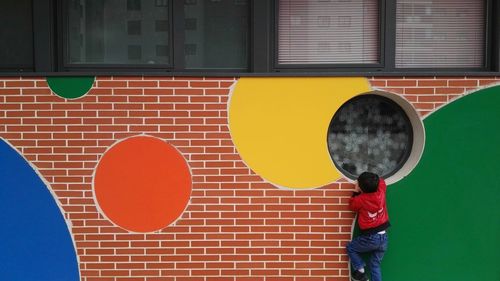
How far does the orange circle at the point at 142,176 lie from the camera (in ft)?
15.7

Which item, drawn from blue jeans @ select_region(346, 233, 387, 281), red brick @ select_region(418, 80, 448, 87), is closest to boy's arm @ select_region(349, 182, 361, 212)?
blue jeans @ select_region(346, 233, 387, 281)

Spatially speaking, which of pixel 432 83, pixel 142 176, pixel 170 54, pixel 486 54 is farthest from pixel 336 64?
pixel 142 176

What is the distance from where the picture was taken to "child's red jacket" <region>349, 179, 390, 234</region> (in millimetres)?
4578

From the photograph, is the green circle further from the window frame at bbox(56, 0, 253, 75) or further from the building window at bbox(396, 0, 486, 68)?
the building window at bbox(396, 0, 486, 68)

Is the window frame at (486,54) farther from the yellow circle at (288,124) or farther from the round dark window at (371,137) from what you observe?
the yellow circle at (288,124)

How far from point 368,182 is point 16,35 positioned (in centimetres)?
325

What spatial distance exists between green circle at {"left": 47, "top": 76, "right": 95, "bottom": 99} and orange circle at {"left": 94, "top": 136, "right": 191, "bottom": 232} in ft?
1.78

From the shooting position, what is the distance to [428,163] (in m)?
4.80

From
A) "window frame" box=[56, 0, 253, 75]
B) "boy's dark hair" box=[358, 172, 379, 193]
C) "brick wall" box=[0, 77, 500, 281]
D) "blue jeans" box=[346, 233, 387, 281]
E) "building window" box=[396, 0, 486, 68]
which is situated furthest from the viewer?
"building window" box=[396, 0, 486, 68]

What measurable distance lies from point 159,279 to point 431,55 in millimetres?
3078

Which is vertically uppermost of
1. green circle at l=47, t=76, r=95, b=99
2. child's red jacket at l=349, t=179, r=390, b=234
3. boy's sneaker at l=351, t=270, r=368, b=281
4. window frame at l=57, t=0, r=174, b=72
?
window frame at l=57, t=0, r=174, b=72

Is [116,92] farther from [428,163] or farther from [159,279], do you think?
[428,163]

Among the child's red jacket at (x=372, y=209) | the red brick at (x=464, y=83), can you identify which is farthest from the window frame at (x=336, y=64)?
the child's red jacket at (x=372, y=209)

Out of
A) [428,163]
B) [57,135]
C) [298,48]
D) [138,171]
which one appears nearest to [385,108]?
[428,163]
